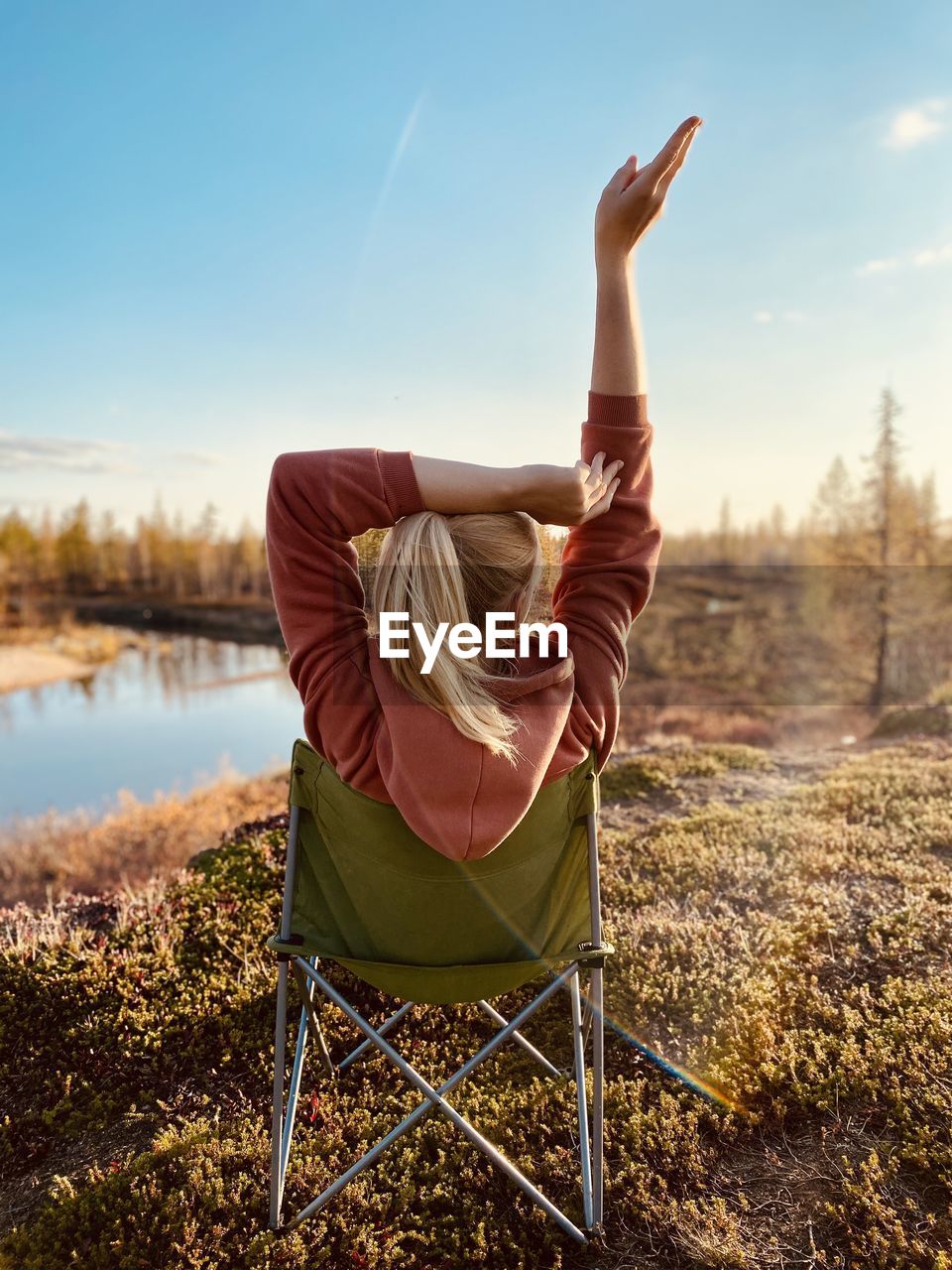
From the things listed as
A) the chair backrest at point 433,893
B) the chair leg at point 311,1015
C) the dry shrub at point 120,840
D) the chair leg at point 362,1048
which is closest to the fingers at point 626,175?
the chair backrest at point 433,893

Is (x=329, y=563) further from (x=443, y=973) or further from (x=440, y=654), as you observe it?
(x=443, y=973)

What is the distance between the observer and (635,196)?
204cm

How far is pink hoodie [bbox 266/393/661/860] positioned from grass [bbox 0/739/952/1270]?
135 cm

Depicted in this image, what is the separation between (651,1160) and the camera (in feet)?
8.52

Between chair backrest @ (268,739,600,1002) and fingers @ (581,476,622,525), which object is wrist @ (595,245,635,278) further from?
chair backrest @ (268,739,600,1002)

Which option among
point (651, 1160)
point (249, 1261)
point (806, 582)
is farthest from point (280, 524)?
point (806, 582)

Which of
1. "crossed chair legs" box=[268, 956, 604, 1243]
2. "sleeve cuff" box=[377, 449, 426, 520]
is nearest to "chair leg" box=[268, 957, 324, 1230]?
"crossed chair legs" box=[268, 956, 604, 1243]

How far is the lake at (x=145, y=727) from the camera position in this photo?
2134cm

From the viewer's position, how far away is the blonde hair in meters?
1.85

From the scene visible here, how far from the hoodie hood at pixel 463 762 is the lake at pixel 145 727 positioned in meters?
13.9

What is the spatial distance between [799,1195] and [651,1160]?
1.46 feet

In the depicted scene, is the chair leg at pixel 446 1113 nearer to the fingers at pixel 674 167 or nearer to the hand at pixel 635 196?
the hand at pixel 635 196

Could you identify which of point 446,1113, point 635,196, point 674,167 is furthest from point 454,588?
point 446,1113

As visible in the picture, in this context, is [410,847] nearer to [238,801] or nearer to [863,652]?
[238,801]
